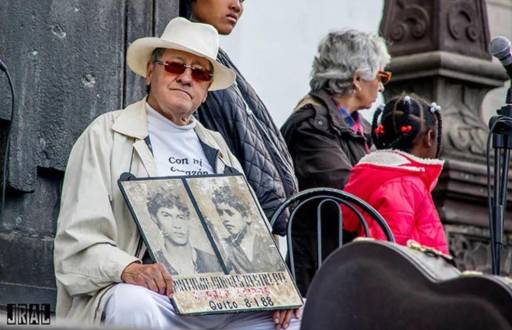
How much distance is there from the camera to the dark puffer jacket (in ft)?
28.0

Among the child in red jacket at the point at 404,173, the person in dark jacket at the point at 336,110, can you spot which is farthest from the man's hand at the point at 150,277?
the person in dark jacket at the point at 336,110

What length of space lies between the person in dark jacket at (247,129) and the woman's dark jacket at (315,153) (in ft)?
1.04

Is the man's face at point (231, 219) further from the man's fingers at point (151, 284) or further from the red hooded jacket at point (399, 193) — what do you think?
the red hooded jacket at point (399, 193)

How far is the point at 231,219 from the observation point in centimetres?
779

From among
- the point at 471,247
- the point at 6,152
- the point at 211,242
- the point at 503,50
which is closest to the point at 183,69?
the point at 211,242

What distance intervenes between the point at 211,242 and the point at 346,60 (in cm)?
210

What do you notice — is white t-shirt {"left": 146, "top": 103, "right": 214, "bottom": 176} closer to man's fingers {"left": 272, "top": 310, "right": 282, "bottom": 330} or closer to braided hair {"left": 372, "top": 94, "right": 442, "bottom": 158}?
man's fingers {"left": 272, "top": 310, "right": 282, "bottom": 330}

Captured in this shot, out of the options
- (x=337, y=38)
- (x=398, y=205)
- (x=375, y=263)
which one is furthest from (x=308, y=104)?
(x=375, y=263)

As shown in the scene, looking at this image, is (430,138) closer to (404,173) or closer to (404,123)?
(404,123)

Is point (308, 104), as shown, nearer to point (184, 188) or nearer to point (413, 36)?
point (184, 188)

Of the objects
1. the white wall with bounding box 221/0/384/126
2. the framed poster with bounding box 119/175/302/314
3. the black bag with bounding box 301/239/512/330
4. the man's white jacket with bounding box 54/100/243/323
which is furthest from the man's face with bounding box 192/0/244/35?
the black bag with bounding box 301/239/512/330

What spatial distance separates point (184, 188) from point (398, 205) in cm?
126

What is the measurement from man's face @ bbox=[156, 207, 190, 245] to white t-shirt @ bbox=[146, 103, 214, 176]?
10.0 inches

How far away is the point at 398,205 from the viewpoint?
866 cm
